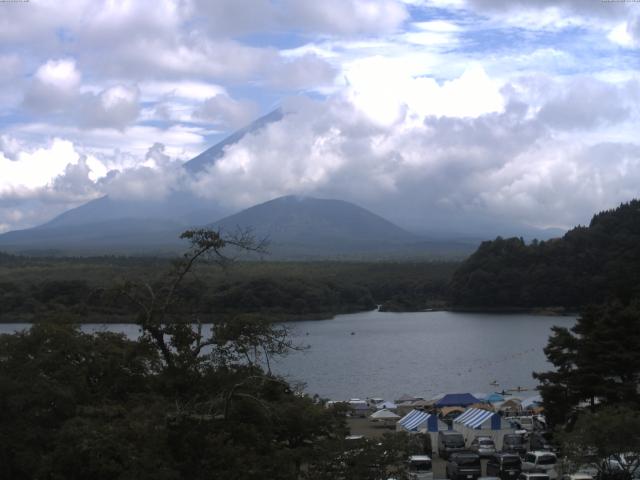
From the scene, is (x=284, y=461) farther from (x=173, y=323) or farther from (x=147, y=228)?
(x=147, y=228)

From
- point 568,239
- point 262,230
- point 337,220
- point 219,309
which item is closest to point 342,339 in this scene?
point 219,309

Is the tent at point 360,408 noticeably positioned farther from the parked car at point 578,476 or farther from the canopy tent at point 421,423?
the parked car at point 578,476

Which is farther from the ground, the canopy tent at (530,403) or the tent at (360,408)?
the canopy tent at (530,403)

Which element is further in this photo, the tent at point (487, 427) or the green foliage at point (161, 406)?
the tent at point (487, 427)

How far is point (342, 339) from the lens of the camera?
128 ft

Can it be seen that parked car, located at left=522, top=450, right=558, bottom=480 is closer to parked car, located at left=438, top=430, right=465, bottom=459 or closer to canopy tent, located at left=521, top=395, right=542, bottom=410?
parked car, located at left=438, top=430, right=465, bottom=459

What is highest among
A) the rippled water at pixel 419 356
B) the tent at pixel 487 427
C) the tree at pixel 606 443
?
the tree at pixel 606 443

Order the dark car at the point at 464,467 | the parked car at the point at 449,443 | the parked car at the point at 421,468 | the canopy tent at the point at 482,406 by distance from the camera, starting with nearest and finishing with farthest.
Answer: the parked car at the point at 421,468
the dark car at the point at 464,467
the parked car at the point at 449,443
the canopy tent at the point at 482,406

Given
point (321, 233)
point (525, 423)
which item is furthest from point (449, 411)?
point (321, 233)

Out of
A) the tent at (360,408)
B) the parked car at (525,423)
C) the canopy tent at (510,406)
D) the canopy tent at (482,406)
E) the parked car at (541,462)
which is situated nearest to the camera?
the parked car at (541,462)

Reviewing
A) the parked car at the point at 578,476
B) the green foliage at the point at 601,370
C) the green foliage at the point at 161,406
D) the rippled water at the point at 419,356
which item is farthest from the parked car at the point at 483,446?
the green foliage at the point at 161,406

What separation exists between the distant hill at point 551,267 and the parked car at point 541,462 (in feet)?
126

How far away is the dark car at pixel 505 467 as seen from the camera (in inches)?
459

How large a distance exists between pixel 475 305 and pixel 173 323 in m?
50.6
